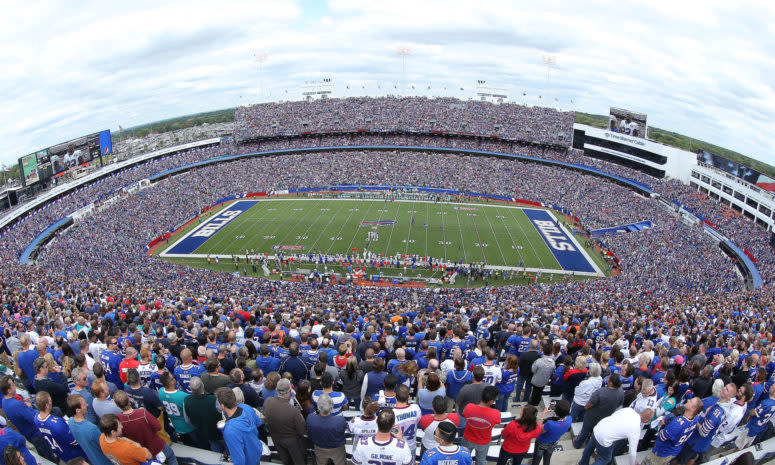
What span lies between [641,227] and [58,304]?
41.1 metres

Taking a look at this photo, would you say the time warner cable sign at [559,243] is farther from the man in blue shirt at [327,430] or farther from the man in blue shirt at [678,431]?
the man in blue shirt at [327,430]

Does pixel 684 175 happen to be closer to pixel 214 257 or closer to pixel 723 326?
pixel 723 326

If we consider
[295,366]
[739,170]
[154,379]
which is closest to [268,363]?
[295,366]

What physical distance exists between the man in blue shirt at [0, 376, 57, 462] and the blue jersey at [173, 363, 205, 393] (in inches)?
64.6

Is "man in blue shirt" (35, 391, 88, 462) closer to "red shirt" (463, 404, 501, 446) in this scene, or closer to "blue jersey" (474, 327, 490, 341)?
"red shirt" (463, 404, 501, 446)

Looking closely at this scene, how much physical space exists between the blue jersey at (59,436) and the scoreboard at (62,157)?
4580cm

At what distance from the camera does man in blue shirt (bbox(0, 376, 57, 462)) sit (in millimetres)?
5230

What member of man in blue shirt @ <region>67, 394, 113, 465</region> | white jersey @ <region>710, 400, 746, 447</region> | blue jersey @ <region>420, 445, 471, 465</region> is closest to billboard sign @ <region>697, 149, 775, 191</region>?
white jersey @ <region>710, 400, 746, 447</region>

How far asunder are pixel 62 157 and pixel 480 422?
175ft

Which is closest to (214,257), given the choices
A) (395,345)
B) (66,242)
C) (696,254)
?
(66,242)

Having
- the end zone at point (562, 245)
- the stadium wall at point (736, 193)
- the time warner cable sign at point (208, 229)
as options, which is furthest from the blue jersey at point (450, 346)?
the stadium wall at point (736, 193)

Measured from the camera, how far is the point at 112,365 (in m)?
7.34

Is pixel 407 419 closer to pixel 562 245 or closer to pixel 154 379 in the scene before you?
pixel 154 379

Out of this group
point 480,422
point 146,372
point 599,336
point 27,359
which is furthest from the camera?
point 599,336
